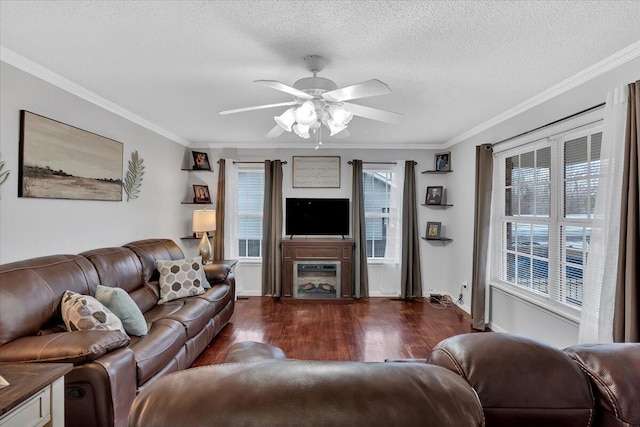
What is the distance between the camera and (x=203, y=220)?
14.1 ft

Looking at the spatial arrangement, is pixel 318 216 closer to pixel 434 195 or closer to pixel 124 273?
pixel 434 195

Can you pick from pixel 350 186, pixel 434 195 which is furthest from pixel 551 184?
pixel 350 186

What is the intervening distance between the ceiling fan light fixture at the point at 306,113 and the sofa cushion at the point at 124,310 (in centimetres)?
182

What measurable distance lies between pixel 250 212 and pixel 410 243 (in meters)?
2.67

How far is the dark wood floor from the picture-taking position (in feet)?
9.77

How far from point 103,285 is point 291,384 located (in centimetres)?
257

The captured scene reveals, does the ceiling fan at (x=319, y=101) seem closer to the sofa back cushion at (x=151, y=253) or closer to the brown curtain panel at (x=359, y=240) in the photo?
the sofa back cushion at (x=151, y=253)

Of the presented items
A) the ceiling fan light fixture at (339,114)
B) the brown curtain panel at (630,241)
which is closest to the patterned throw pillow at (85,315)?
the ceiling fan light fixture at (339,114)

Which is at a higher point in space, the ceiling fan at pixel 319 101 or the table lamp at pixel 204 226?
the ceiling fan at pixel 319 101

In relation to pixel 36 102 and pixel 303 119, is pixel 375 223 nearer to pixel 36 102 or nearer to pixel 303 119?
pixel 303 119

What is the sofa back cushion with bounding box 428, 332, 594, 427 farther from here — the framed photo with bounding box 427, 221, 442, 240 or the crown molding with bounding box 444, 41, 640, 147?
the framed photo with bounding box 427, 221, 442, 240

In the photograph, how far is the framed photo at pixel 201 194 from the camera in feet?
15.5

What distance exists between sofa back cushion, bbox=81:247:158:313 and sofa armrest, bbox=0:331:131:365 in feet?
2.96

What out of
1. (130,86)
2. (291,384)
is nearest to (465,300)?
(291,384)
